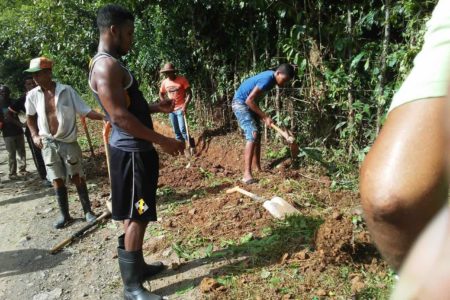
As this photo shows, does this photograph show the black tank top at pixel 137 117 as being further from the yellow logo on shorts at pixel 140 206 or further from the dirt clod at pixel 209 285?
the dirt clod at pixel 209 285

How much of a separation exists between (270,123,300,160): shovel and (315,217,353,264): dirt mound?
243 centimetres

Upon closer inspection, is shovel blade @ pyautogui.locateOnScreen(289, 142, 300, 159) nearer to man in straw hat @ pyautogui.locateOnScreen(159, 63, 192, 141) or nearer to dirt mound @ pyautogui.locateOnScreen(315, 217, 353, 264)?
dirt mound @ pyautogui.locateOnScreen(315, 217, 353, 264)

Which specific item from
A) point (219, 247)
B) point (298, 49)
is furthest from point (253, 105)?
point (219, 247)

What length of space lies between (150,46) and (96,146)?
276 centimetres

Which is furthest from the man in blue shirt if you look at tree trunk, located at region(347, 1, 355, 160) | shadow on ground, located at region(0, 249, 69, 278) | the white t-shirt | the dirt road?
shadow on ground, located at region(0, 249, 69, 278)

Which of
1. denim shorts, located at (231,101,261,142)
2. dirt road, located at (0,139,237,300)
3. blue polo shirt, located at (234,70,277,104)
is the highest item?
blue polo shirt, located at (234,70,277,104)

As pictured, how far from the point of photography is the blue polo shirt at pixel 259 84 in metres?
5.59

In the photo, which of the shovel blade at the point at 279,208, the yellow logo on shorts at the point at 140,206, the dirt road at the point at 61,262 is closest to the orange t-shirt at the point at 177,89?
the dirt road at the point at 61,262

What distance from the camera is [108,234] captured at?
453 centimetres

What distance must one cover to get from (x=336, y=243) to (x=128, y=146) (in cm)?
184

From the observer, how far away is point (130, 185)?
9.86 feet

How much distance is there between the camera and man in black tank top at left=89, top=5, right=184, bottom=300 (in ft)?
8.96

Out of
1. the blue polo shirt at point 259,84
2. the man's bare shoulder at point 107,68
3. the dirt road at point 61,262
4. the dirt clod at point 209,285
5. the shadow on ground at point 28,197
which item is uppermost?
the man's bare shoulder at point 107,68

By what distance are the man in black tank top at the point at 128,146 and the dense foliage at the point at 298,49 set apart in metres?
2.94
